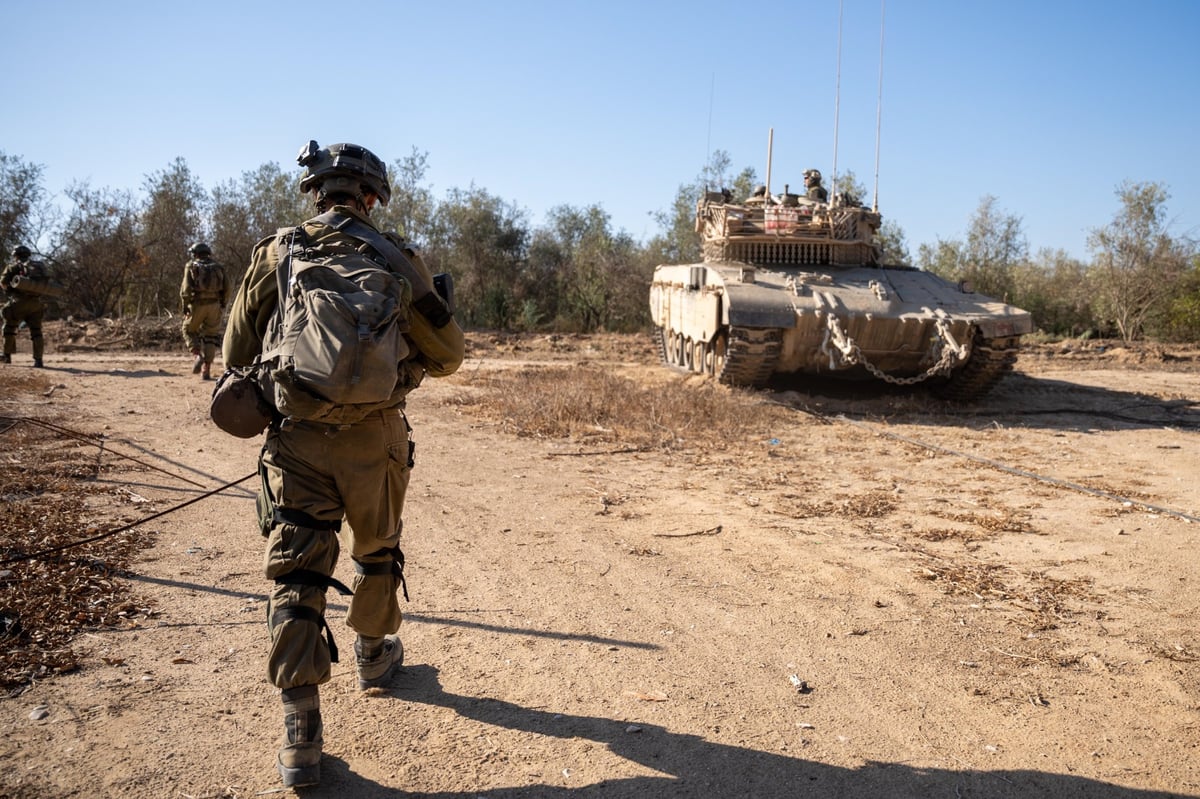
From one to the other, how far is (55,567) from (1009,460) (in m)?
7.03

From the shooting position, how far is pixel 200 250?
11344 millimetres

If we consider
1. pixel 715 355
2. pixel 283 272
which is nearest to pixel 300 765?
pixel 283 272

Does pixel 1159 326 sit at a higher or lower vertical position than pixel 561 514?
higher

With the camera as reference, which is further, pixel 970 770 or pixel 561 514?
pixel 561 514

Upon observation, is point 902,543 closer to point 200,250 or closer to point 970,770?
point 970,770

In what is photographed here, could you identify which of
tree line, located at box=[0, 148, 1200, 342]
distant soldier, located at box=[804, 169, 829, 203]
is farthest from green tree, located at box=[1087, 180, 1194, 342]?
distant soldier, located at box=[804, 169, 829, 203]

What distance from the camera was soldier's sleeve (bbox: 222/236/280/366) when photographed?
297cm

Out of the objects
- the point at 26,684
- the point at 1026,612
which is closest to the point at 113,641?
the point at 26,684

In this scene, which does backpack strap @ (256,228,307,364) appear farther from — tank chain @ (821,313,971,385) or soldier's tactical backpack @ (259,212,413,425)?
tank chain @ (821,313,971,385)

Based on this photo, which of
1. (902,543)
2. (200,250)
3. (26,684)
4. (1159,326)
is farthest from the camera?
(1159,326)

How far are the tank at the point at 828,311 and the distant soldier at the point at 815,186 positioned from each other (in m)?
0.54

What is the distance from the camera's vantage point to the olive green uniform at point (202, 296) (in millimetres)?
11164

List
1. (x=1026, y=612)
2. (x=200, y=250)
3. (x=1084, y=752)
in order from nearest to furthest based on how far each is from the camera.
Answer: (x=1084, y=752), (x=1026, y=612), (x=200, y=250)

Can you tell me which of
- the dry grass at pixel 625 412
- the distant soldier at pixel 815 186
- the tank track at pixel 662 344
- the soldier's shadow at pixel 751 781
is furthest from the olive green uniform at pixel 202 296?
the soldier's shadow at pixel 751 781
